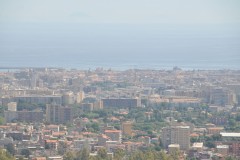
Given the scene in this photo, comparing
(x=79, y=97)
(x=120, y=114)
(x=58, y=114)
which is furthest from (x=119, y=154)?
(x=79, y=97)

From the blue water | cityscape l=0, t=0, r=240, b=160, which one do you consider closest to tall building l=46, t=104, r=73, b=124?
cityscape l=0, t=0, r=240, b=160

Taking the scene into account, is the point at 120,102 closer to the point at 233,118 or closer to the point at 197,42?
the point at 233,118

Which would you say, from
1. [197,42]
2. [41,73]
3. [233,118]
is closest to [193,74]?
[41,73]

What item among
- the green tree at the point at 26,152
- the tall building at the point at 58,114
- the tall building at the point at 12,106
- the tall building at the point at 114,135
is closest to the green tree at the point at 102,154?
the green tree at the point at 26,152

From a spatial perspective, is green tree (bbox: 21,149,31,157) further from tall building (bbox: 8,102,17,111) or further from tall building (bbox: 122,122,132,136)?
tall building (bbox: 8,102,17,111)

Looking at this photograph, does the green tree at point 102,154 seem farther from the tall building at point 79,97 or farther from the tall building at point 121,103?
the tall building at point 79,97
